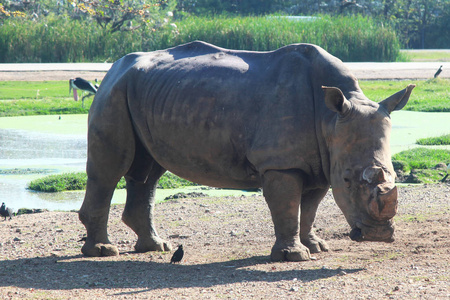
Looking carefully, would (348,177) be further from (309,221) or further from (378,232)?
Answer: (309,221)

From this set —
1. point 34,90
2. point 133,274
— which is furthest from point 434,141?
point 34,90

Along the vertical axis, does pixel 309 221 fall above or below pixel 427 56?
above

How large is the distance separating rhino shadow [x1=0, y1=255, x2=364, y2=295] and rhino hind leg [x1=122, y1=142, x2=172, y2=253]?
463 millimetres

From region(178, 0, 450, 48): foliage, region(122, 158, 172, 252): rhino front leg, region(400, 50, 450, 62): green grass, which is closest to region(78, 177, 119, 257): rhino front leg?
region(122, 158, 172, 252): rhino front leg

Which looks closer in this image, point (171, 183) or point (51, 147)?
point (171, 183)

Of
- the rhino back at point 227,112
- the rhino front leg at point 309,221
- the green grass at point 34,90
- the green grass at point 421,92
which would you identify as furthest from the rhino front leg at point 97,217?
the green grass at point 34,90

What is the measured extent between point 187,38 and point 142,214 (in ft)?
69.6

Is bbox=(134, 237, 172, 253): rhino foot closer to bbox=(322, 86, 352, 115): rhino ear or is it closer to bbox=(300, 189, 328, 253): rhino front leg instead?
bbox=(300, 189, 328, 253): rhino front leg

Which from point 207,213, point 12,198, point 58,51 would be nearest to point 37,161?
point 12,198

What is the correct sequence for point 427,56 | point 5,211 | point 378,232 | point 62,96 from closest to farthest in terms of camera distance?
point 378,232, point 5,211, point 62,96, point 427,56

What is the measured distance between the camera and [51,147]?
43.0ft

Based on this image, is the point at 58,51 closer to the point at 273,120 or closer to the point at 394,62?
the point at 394,62

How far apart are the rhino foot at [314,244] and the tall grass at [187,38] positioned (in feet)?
67.2

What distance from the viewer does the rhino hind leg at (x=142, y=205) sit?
686 centimetres
